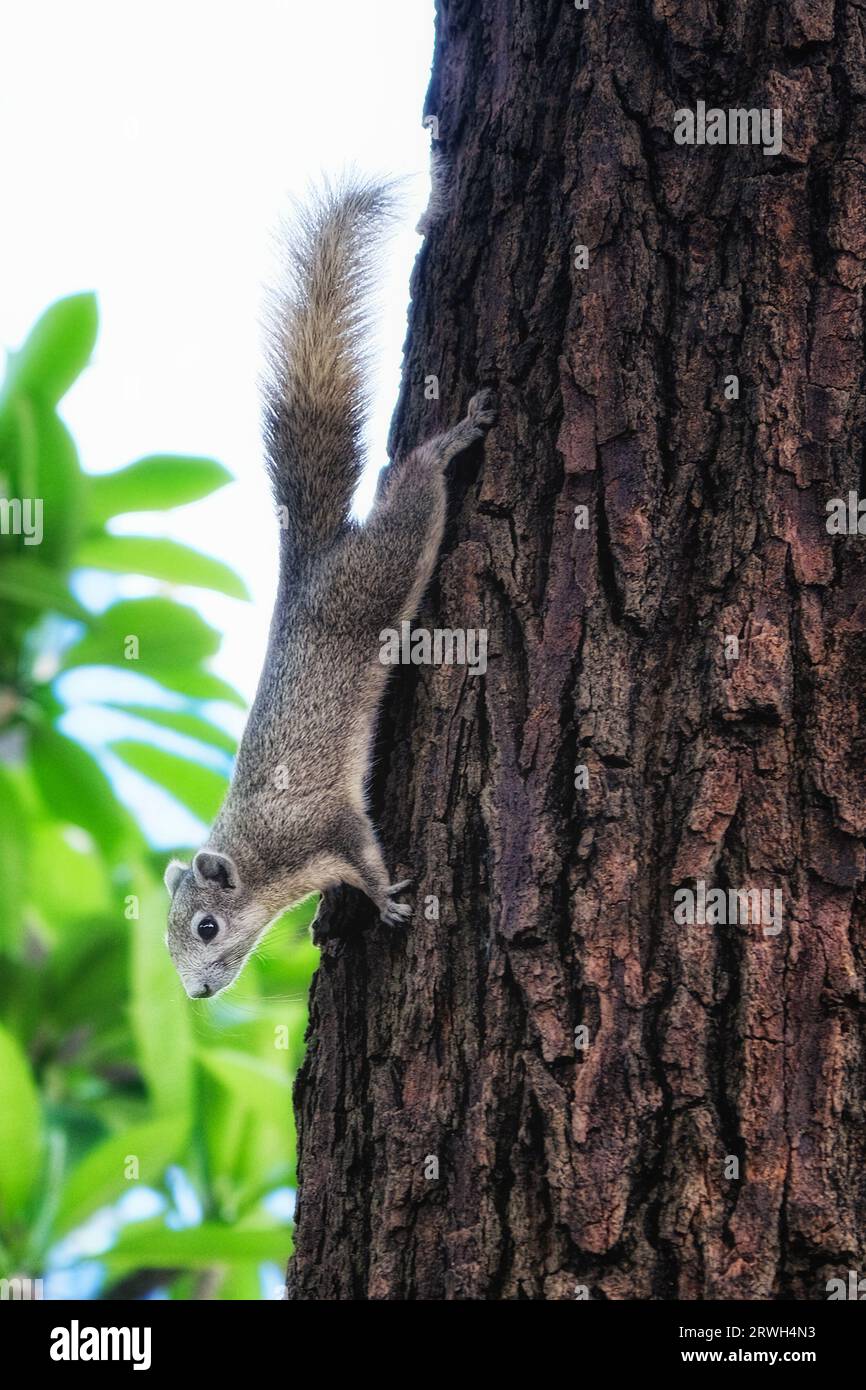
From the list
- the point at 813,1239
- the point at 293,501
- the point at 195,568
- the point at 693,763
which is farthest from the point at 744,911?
the point at 195,568

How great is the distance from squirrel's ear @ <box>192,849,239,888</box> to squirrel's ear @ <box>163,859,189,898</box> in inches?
7.9

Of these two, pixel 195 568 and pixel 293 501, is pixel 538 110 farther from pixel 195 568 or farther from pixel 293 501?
pixel 195 568

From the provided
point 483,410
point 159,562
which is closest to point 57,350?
point 159,562

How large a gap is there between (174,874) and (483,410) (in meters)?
1.03

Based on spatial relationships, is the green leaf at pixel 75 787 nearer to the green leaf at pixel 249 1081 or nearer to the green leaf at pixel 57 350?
the green leaf at pixel 249 1081

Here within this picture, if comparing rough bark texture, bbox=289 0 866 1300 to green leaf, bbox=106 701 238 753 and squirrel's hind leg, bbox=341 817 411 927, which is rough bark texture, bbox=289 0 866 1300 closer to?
squirrel's hind leg, bbox=341 817 411 927

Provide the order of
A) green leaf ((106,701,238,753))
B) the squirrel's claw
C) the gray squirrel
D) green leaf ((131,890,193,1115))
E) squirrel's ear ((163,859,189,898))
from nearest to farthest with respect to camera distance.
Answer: the squirrel's claw → the gray squirrel → squirrel's ear ((163,859,189,898)) → green leaf ((131,890,193,1115)) → green leaf ((106,701,238,753))

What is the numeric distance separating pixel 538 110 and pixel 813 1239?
1.34m

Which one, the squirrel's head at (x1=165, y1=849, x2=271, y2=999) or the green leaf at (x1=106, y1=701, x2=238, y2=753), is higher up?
the green leaf at (x1=106, y1=701, x2=238, y2=753)

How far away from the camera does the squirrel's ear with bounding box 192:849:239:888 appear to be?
1.93 m

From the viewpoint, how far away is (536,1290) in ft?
4.25

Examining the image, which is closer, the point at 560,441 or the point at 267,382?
the point at 560,441

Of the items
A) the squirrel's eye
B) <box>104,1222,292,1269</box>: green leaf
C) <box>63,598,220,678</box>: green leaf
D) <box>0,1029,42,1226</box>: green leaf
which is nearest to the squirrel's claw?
the squirrel's eye

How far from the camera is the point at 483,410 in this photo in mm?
1599
